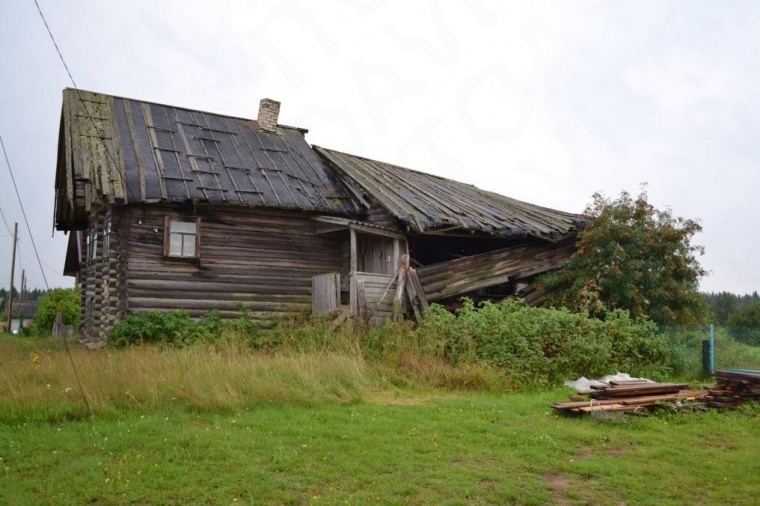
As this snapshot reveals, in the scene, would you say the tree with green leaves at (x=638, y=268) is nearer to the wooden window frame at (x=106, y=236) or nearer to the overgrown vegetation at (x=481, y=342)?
the overgrown vegetation at (x=481, y=342)

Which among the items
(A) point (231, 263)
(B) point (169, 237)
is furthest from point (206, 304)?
(B) point (169, 237)

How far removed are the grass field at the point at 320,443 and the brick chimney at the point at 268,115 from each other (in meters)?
12.4

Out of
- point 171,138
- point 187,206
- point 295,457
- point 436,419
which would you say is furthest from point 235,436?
point 171,138

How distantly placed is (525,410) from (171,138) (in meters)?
13.3

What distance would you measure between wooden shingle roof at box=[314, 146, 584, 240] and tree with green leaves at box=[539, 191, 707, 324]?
6.28ft

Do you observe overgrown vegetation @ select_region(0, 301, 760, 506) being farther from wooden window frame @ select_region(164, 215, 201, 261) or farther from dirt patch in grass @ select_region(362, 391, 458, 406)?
wooden window frame @ select_region(164, 215, 201, 261)

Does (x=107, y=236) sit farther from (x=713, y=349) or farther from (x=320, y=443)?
(x=713, y=349)

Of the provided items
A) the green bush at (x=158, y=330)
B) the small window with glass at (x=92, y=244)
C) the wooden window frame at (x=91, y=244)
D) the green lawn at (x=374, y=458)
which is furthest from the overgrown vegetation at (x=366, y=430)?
the small window with glass at (x=92, y=244)

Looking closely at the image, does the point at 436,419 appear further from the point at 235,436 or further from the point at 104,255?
the point at 104,255

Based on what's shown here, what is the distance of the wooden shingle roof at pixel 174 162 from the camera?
1608 cm

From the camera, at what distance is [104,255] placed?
17328 millimetres

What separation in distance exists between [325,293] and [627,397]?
897 cm

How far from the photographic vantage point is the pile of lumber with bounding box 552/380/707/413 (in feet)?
30.9

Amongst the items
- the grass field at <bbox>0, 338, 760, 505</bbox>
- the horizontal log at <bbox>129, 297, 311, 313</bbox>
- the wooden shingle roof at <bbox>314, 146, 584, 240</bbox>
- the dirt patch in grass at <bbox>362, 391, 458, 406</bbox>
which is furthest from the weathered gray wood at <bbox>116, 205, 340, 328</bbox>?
the dirt patch in grass at <bbox>362, 391, 458, 406</bbox>
